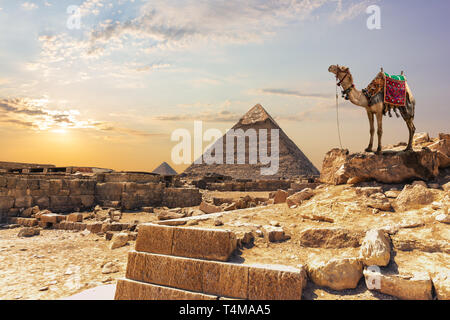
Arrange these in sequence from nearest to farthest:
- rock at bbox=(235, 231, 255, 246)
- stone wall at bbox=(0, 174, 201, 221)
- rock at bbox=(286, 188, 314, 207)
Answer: rock at bbox=(235, 231, 255, 246), rock at bbox=(286, 188, 314, 207), stone wall at bbox=(0, 174, 201, 221)

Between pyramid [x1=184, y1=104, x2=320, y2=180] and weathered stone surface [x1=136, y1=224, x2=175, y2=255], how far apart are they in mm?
52642

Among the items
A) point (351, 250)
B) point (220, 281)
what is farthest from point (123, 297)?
point (351, 250)

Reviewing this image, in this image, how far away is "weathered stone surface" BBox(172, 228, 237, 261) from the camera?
285 centimetres

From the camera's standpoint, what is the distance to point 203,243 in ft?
9.57

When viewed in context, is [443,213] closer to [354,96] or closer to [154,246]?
[354,96]

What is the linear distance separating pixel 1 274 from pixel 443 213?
6.55 m

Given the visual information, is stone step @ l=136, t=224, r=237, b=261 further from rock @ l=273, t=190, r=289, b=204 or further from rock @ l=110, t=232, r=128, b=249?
rock @ l=273, t=190, r=289, b=204

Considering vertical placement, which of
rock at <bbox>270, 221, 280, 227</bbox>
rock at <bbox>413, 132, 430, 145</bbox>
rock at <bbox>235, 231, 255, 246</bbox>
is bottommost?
rock at <bbox>235, 231, 255, 246</bbox>

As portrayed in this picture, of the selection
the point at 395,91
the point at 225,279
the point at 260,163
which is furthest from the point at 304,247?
the point at 260,163

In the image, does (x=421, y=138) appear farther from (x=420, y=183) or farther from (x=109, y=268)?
(x=109, y=268)

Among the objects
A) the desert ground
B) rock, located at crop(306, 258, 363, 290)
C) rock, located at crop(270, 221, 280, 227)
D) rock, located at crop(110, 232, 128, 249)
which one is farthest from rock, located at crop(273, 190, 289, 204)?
rock, located at crop(306, 258, 363, 290)

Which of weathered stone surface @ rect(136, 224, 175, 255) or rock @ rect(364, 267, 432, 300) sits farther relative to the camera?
weathered stone surface @ rect(136, 224, 175, 255)

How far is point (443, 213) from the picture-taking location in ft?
11.3
